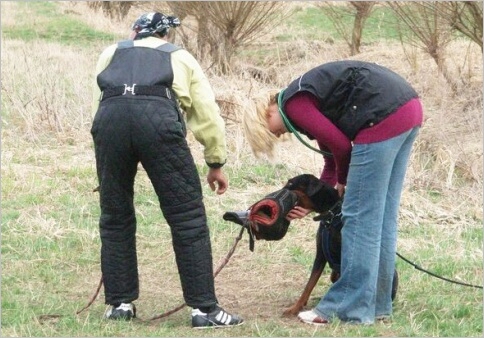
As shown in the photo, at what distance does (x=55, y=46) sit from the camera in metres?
19.2

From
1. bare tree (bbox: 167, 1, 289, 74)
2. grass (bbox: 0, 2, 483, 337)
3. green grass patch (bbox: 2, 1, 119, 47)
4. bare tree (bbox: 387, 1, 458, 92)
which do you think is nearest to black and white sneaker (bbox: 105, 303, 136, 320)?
grass (bbox: 0, 2, 483, 337)

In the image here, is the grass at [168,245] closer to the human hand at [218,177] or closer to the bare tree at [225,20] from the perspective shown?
the human hand at [218,177]

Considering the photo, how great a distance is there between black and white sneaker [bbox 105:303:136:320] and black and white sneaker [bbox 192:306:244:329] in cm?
45

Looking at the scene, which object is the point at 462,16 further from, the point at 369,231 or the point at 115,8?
the point at 115,8

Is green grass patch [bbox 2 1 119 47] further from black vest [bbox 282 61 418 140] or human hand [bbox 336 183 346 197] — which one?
black vest [bbox 282 61 418 140]

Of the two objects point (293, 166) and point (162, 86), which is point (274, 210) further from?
point (293, 166)

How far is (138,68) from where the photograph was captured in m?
5.27

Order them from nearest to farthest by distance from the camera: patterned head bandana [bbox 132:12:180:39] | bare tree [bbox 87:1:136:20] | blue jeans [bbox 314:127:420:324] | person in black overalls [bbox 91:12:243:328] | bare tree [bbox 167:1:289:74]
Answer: person in black overalls [bbox 91:12:243:328]
blue jeans [bbox 314:127:420:324]
patterned head bandana [bbox 132:12:180:39]
bare tree [bbox 167:1:289:74]
bare tree [bbox 87:1:136:20]

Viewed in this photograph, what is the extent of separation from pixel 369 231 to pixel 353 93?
2.63 feet

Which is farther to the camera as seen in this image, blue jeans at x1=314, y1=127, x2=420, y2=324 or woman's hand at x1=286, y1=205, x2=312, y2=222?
woman's hand at x1=286, y1=205, x2=312, y2=222

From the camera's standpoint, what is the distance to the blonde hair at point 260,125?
5.55 metres

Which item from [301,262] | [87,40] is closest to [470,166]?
[301,262]

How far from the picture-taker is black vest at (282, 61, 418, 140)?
17.3 feet

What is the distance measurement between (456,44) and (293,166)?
8.87m
